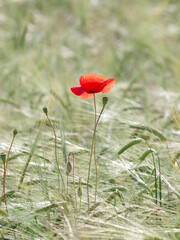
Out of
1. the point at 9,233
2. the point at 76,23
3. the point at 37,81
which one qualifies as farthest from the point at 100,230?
the point at 76,23

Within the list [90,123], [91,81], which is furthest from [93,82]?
[90,123]

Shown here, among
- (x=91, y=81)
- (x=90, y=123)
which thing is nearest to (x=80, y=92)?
(x=91, y=81)

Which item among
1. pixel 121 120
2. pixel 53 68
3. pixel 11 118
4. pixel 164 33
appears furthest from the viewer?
pixel 164 33

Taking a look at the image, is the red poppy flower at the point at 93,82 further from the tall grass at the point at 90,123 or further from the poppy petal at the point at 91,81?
the tall grass at the point at 90,123

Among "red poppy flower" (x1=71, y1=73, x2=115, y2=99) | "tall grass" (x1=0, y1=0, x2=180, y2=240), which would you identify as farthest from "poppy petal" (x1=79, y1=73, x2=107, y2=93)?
"tall grass" (x1=0, y1=0, x2=180, y2=240)

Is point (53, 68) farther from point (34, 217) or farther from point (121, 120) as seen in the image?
point (34, 217)

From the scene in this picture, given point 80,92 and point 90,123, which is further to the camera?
point 90,123

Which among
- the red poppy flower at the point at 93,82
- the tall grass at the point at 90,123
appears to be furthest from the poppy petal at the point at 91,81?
the tall grass at the point at 90,123

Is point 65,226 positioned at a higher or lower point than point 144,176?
lower

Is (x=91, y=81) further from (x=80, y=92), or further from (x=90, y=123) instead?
(x=90, y=123)

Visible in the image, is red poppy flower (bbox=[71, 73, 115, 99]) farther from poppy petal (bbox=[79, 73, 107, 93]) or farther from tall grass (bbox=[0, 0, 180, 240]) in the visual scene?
tall grass (bbox=[0, 0, 180, 240])

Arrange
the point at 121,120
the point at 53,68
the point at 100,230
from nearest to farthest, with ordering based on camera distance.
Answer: the point at 100,230 < the point at 121,120 < the point at 53,68
